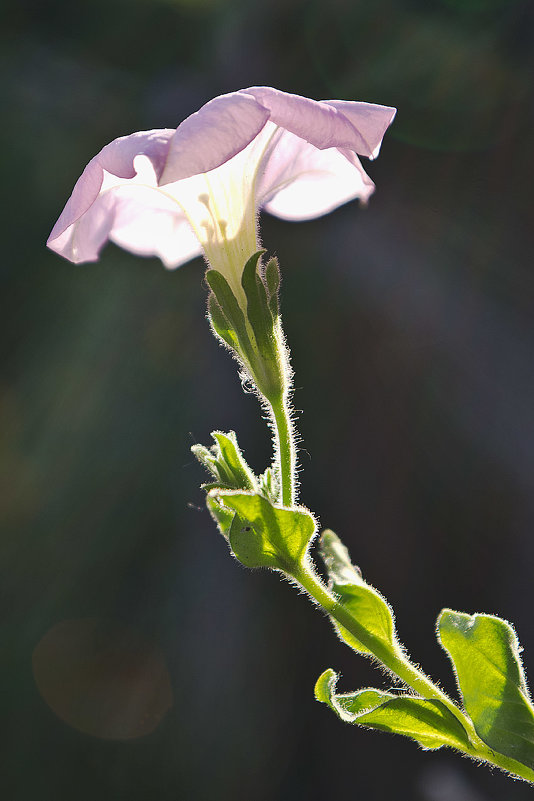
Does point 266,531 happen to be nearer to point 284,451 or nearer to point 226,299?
point 284,451

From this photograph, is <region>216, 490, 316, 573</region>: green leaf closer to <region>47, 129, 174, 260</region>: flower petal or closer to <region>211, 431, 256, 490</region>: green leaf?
<region>211, 431, 256, 490</region>: green leaf

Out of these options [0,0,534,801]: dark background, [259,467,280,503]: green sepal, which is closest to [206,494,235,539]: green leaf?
[259,467,280,503]: green sepal

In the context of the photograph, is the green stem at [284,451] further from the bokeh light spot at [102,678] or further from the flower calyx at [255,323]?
the bokeh light spot at [102,678]

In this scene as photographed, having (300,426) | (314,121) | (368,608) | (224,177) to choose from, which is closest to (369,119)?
(314,121)

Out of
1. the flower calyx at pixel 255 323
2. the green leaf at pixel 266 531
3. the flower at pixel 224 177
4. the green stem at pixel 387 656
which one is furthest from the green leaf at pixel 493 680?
the flower at pixel 224 177


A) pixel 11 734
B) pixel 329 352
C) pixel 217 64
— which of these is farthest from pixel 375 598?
pixel 217 64

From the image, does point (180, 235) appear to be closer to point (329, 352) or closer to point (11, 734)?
point (329, 352)
